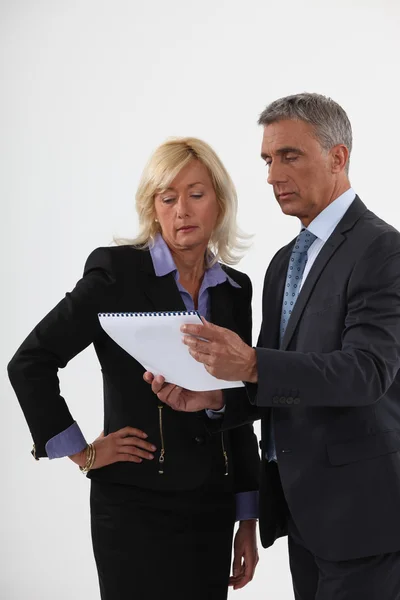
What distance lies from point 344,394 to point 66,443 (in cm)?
93

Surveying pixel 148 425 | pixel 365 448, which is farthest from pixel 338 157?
pixel 148 425

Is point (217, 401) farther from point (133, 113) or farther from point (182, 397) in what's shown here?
point (133, 113)

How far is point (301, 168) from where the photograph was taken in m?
2.42

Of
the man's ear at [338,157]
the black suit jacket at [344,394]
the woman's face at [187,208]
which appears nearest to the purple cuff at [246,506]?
the black suit jacket at [344,394]

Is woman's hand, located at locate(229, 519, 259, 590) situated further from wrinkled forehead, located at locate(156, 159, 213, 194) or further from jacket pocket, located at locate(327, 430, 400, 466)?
wrinkled forehead, located at locate(156, 159, 213, 194)

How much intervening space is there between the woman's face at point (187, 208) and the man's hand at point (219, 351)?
2.36ft

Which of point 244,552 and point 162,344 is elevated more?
point 162,344

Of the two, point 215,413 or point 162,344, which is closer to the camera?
point 162,344

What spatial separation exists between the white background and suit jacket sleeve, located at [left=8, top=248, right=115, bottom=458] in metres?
2.36

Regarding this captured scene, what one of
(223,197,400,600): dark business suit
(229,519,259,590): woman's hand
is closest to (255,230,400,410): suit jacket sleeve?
(223,197,400,600): dark business suit

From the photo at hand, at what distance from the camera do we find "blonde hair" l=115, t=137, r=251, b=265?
8.60 ft

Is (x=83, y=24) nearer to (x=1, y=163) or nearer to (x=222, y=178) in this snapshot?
(x=1, y=163)

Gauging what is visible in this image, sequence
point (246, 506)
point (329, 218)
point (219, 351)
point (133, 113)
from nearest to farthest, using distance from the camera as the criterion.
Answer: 1. point (219, 351)
2. point (329, 218)
3. point (246, 506)
4. point (133, 113)

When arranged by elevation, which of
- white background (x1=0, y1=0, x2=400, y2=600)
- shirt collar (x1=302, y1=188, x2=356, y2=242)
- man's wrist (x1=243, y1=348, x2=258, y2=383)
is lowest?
man's wrist (x1=243, y1=348, x2=258, y2=383)
